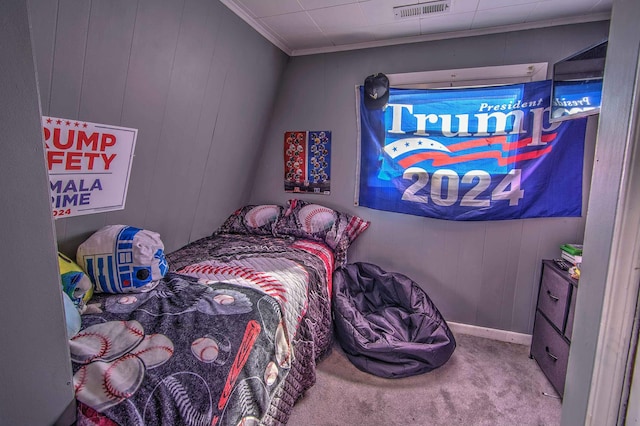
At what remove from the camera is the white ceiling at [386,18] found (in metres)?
1.92

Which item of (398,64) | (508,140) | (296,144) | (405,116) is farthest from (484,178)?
(296,144)

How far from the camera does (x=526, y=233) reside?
237 cm

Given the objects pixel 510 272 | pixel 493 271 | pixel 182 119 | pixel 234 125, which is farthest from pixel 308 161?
pixel 510 272

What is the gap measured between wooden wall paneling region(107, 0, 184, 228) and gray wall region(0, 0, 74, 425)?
1067mm

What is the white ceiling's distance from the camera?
1922 millimetres

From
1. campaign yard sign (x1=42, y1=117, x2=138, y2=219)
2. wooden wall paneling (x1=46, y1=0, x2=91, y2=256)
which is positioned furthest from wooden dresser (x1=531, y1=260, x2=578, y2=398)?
wooden wall paneling (x1=46, y1=0, x2=91, y2=256)

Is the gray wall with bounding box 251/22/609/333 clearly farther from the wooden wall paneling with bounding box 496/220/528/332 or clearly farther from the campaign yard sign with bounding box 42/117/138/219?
the campaign yard sign with bounding box 42/117/138/219

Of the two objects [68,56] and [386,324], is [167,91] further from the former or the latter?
[386,324]

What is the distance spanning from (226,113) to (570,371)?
7.59 ft

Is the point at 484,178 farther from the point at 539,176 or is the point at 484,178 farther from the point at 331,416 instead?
the point at 331,416

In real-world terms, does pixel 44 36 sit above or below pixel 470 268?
above

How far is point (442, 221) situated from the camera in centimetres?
256

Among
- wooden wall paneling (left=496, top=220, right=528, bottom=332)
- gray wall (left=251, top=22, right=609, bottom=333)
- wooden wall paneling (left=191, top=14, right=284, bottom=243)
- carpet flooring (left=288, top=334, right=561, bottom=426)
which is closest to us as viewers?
carpet flooring (left=288, top=334, right=561, bottom=426)

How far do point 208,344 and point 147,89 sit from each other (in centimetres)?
133
